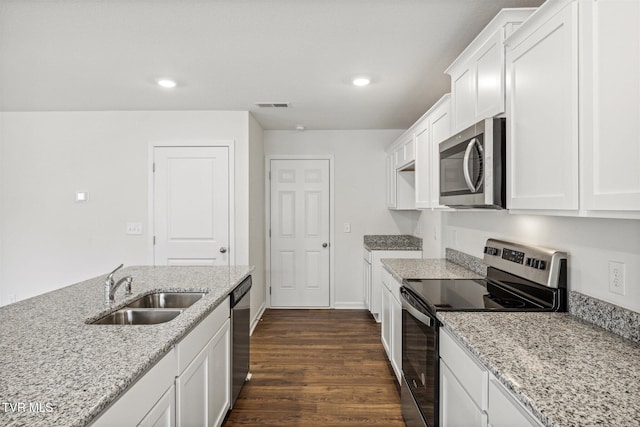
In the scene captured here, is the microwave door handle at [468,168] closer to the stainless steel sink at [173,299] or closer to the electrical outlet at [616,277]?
the electrical outlet at [616,277]

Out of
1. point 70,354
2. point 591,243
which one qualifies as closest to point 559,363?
point 591,243

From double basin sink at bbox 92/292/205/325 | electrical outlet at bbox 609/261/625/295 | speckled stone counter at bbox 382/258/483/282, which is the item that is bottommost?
double basin sink at bbox 92/292/205/325

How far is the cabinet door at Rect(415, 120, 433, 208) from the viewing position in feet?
9.65

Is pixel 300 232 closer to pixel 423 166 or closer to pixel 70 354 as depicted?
pixel 423 166

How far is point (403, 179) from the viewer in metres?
4.20

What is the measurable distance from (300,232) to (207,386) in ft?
10.1

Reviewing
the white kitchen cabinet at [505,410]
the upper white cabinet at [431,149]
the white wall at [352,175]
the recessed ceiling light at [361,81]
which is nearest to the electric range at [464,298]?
the white kitchen cabinet at [505,410]

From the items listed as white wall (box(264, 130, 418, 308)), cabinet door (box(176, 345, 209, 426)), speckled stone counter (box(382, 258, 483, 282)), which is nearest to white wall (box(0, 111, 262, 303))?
white wall (box(264, 130, 418, 308))

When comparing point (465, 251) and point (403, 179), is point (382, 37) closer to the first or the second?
point (465, 251)

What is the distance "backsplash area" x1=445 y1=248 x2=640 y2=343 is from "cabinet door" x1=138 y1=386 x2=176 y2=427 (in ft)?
5.45

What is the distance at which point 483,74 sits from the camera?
1.83 m

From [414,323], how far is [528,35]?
4.78 ft

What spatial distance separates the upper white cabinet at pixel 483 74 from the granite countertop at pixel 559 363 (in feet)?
3.05

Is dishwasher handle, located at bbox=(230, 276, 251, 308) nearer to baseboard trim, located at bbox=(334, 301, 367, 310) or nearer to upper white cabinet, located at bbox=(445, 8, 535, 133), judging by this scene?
upper white cabinet, located at bbox=(445, 8, 535, 133)
